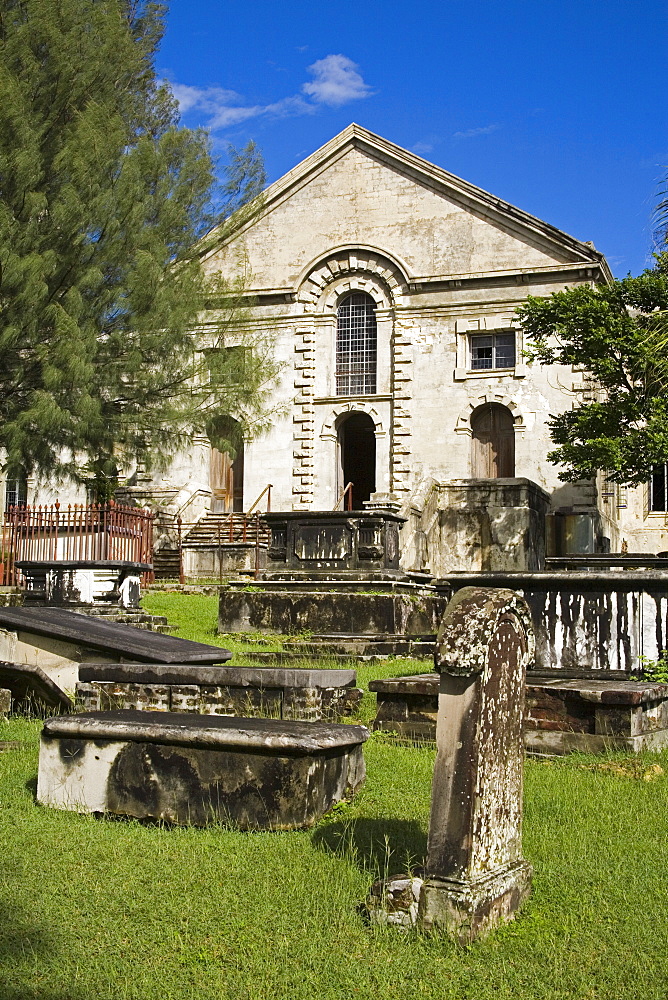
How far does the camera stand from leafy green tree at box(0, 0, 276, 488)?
1844 centimetres

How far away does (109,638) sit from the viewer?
8.95 metres

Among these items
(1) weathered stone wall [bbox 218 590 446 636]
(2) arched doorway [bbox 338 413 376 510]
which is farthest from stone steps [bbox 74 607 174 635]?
(2) arched doorway [bbox 338 413 376 510]

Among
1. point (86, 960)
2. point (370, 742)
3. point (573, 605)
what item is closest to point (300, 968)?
point (86, 960)

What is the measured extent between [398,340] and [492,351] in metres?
2.59

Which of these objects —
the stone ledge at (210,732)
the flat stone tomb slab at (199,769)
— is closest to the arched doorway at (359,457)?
the stone ledge at (210,732)

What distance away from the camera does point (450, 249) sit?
28156 mm

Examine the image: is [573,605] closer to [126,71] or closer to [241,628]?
[241,628]

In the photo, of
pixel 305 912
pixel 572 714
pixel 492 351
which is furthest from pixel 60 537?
pixel 305 912

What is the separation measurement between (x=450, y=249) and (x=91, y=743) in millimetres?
24266

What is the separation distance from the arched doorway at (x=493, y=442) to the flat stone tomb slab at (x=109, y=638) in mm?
18749

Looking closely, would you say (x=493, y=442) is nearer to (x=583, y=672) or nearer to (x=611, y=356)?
(x=611, y=356)

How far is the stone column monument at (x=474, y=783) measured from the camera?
4.13m

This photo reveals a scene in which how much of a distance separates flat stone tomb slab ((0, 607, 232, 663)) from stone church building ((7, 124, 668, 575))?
1697 cm

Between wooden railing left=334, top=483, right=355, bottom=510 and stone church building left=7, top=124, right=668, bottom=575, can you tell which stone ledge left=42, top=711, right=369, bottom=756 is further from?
stone church building left=7, top=124, right=668, bottom=575
